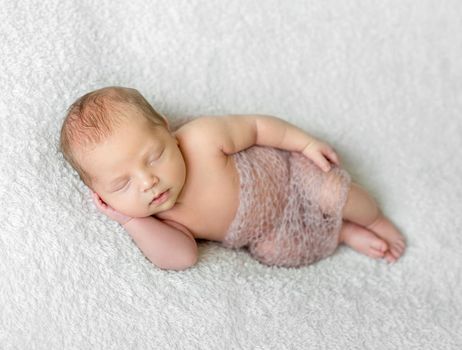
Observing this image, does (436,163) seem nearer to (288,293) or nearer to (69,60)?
(288,293)

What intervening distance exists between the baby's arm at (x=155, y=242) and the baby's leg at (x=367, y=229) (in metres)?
0.39

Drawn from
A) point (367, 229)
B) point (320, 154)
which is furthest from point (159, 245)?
point (367, 229)

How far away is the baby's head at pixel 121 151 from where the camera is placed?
119cm

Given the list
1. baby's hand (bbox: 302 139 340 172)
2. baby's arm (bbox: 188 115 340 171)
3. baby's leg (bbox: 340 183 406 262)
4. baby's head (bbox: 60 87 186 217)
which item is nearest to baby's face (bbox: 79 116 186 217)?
baby's head (bbox: 60 87 186 217)

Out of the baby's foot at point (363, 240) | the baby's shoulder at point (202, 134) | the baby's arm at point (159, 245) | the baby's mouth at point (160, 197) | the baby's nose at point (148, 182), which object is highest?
the baby's shoulder at point (202, 134)

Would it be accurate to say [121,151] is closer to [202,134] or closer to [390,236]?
[202,134]

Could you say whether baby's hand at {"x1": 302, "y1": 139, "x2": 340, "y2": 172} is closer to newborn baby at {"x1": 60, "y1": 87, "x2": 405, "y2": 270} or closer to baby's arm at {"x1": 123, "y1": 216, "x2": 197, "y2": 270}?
newborn baby at {"x1": 60, "y1": 87, "x2": 405, "y2": 270}

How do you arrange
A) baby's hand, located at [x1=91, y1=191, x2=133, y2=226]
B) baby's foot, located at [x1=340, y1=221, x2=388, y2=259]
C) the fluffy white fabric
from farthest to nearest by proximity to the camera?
baby's foot, located at [x1=340, y1=221, x2=388, y2=259] → baby's hand, located at [x1=91, y1=191, x2=133, y2=226] → the fluffy white fabric

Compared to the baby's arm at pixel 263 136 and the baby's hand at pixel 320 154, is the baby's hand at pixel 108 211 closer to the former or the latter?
the baby's arm at pixel 263 136

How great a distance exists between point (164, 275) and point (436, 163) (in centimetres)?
75

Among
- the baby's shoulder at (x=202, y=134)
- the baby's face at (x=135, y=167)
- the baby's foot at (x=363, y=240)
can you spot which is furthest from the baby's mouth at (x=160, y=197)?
the baby's foot at (x=363, y=240)

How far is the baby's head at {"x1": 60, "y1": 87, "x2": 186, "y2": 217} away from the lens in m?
1.19

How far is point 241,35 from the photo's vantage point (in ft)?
5.13

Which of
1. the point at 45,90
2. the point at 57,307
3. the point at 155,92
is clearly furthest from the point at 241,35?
the point at 57,307
